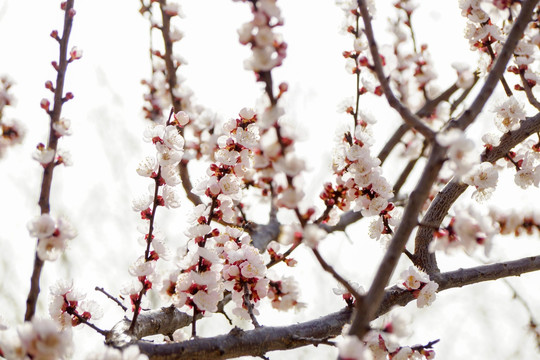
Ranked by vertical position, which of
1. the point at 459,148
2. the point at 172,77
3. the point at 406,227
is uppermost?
the point at 172,77

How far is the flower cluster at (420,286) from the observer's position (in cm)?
199

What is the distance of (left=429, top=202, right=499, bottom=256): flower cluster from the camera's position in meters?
1.38

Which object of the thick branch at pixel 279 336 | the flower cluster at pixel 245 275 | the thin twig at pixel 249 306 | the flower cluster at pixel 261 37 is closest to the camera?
the flower cluster at pixel 261 37

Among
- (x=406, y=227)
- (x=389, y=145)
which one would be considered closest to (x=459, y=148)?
(x=406, y=227)

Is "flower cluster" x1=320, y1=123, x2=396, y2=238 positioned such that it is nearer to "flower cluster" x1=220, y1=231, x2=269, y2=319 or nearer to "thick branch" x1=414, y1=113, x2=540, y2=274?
"thick branch" x1=414, y1=113, x2=540, y2=274

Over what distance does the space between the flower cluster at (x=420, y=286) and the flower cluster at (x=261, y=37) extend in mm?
1175

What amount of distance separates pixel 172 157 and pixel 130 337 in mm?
693

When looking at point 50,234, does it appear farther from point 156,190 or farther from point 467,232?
point 467,232

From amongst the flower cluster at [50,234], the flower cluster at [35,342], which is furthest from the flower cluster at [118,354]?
the flower cluster at [50,234]

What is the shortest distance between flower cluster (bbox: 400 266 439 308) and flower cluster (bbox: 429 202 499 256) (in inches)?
22.4

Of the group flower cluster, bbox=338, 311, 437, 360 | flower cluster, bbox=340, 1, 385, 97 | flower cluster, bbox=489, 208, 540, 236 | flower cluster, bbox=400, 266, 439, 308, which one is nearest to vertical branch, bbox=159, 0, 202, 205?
flower cluster, bbox=340, 1, 385, 97

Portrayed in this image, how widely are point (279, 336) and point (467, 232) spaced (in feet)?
2.47

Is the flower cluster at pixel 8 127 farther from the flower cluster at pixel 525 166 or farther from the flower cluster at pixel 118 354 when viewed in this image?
the flower cluster at pixel 525 166

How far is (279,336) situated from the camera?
1740mm
